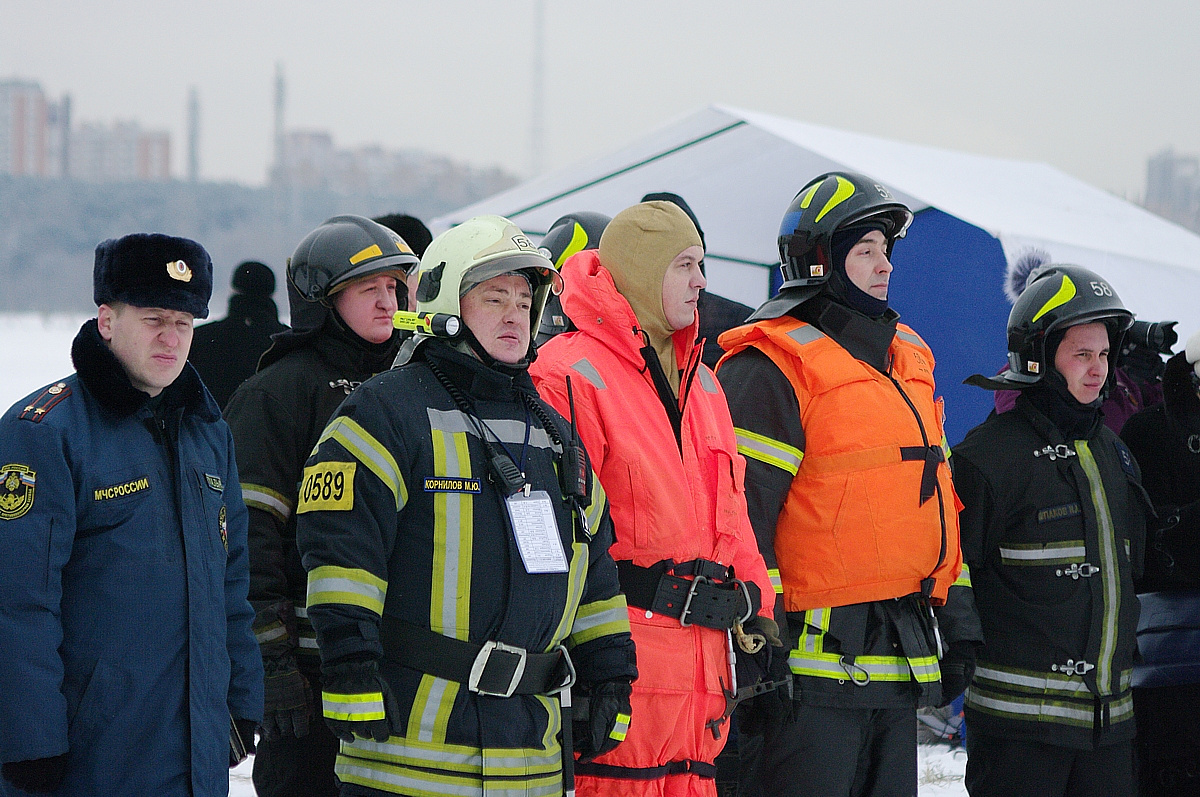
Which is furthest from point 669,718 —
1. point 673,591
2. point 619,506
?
point 619,506

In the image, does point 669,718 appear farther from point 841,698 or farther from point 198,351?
point 198,351

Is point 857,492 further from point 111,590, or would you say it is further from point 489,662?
point 111,590

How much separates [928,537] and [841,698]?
1.74 feet

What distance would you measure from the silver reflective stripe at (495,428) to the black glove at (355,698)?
21.3 inches

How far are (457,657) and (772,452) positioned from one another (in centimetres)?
126

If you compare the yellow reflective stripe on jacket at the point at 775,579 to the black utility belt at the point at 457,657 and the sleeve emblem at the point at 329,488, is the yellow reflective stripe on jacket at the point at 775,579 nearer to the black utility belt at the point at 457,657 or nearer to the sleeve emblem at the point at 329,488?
the black utility belt at the point at 457,657

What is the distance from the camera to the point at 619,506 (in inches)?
120

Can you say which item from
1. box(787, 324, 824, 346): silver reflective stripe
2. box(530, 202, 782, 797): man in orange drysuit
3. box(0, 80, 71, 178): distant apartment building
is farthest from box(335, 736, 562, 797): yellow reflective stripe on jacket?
box(0, 80, 71, 178): distant apartment building

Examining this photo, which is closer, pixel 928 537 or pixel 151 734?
pixel 151 734

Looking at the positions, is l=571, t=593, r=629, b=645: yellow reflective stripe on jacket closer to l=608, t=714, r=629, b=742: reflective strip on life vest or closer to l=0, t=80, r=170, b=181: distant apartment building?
l=608, t=714, r=629, b=742: reflective strip on life vest

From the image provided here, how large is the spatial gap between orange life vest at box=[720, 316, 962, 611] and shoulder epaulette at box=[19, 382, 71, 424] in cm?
196

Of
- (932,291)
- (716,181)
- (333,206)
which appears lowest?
(932,291)

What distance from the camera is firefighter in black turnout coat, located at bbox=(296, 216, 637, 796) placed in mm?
2471

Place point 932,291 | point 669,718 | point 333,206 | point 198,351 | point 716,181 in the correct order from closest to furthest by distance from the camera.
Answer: point 669,718, point 198,351, point 932,291, point 716,181, point 333,206
